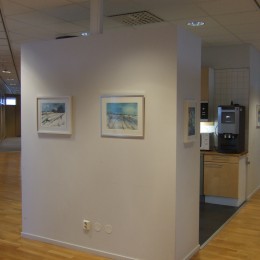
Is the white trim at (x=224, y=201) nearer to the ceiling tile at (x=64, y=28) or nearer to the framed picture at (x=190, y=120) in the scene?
the framed picture at (x=190, y=120)

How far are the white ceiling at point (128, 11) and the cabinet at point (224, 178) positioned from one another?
198 centimetres

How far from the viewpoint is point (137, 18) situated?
4.68 metres

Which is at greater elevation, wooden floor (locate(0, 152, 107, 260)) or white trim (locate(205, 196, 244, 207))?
white trim (locate(205, 196, 244, 207))

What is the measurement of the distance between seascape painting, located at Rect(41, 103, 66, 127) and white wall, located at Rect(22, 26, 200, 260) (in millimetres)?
143

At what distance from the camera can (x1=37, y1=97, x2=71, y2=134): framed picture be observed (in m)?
4.02

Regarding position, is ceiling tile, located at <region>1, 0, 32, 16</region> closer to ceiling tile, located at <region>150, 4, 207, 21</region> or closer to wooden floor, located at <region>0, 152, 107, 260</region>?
ceiling tile, located at <region>150, 4, 207, 21</region>

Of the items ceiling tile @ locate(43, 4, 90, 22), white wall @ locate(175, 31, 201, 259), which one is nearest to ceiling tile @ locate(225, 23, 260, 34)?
white wall @ locate(175, 31, 201, 259)

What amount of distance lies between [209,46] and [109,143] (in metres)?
3.55

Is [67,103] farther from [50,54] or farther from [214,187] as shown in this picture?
[214,187]

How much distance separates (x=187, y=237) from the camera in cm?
377

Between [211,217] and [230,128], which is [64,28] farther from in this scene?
[211,217]

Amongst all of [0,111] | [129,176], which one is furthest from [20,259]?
[0,111]

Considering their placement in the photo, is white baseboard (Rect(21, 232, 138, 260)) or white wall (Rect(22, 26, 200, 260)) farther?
white baseboard (Rect(21, 232, 138, 260))

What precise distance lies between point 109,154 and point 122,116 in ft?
1.43
